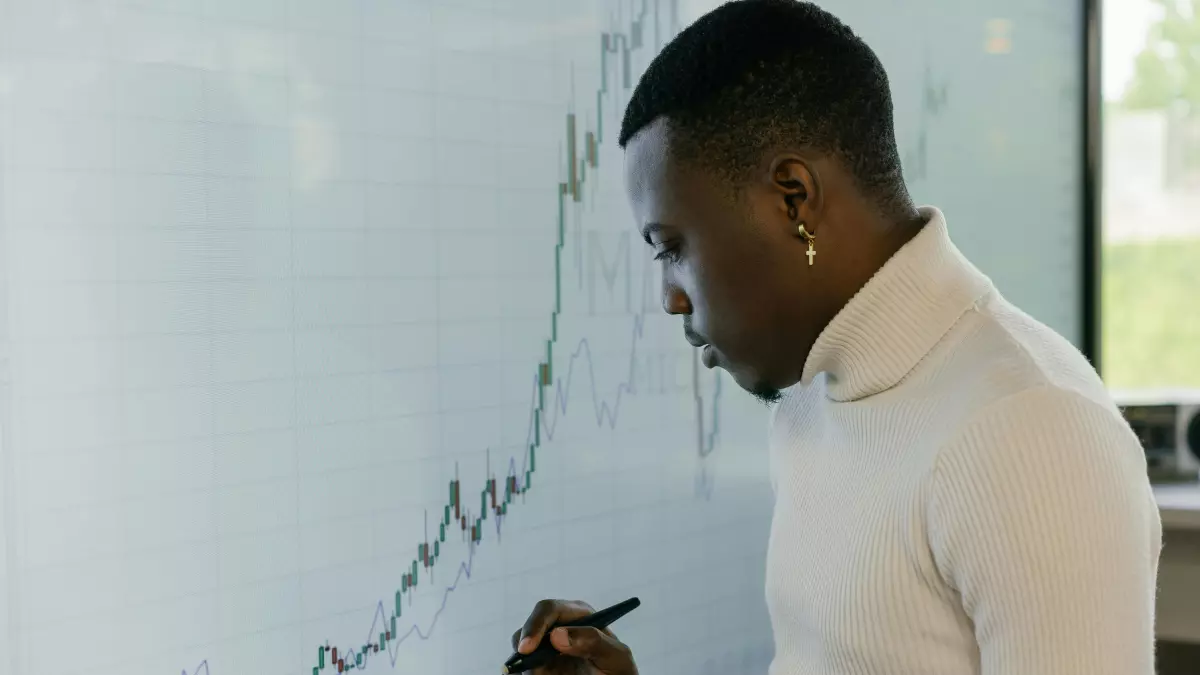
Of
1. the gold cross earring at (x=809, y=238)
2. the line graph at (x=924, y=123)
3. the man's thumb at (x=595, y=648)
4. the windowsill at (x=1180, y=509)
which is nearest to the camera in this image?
the gold cross earring at (x=809, y=238)

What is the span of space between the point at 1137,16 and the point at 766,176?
1.58 metres

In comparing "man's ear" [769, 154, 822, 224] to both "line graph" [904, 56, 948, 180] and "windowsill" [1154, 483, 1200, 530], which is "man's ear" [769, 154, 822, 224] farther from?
"windowsill" [1154, 483, 1200, 530]

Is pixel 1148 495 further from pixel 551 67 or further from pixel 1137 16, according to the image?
pixel 1137 16

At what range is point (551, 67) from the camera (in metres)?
1.10

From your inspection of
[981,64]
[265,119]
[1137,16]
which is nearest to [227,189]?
[265,119]

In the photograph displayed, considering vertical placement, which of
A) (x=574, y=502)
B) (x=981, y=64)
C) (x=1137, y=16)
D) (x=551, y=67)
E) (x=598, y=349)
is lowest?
(x=574, y=502)

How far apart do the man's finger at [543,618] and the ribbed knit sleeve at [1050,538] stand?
1.21ft

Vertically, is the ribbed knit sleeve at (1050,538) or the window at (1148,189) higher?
the window at (1148,189)

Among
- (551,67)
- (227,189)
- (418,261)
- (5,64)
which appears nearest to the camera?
(5,64)

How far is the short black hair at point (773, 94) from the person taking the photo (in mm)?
775

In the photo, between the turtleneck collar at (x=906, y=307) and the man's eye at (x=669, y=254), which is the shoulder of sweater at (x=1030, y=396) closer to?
the turtleneck collar at (x=906, y=307)

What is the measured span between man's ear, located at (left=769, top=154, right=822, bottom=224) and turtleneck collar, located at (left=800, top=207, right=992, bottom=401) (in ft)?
0.23

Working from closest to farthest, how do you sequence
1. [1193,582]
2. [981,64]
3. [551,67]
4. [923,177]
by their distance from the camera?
1. [551,67]
2. [923,177]
3. [981,64]
4. [1193,582]

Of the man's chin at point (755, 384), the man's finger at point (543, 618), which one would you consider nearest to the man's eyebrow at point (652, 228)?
the man's chin at point (755, 384)
